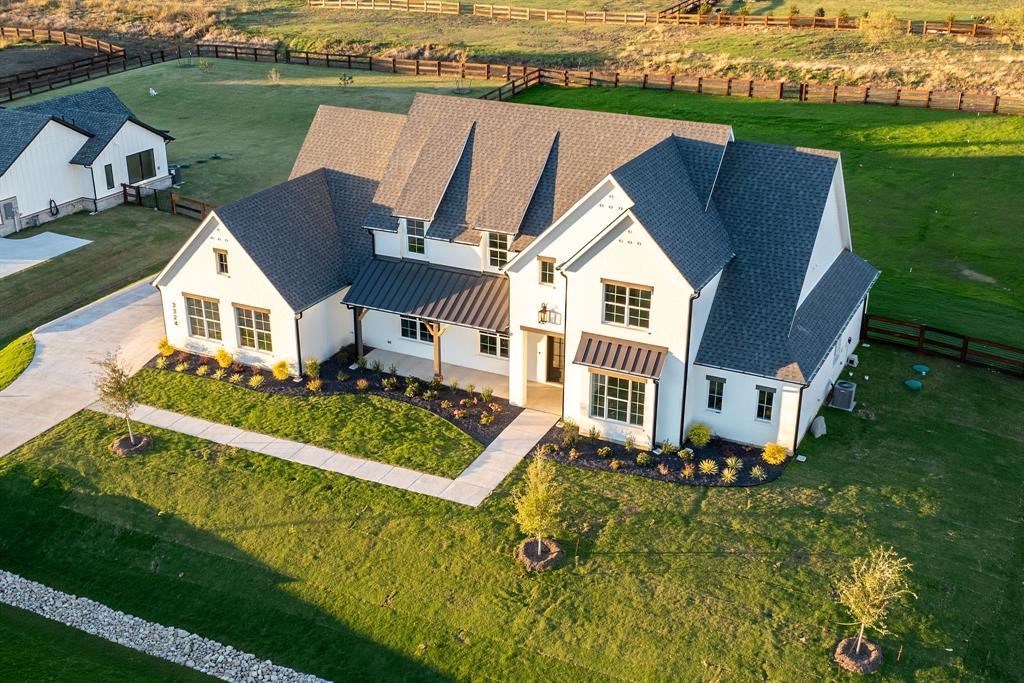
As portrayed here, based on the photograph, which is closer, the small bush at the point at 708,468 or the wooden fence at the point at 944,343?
the small bush at the point at 708,468

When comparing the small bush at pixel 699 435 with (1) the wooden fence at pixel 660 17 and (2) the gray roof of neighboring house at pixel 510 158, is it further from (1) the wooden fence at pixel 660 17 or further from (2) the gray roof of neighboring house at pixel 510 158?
(1) the wooden fence at pixel 660 17

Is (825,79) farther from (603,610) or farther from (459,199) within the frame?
(603,610)

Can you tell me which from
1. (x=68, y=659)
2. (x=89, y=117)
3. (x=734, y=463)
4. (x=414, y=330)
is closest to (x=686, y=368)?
(x=734, y=463)

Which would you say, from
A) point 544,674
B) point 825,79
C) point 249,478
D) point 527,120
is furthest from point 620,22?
point 544,674

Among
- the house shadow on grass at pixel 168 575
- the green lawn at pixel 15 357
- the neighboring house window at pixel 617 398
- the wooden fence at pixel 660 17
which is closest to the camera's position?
the house shadow on grass at pixel 168 575

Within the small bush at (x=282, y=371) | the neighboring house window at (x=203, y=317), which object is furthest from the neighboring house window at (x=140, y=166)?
the small bush at (x=282, y=371)

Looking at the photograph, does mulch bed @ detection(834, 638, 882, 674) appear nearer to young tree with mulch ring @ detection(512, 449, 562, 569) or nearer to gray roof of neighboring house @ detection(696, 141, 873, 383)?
young tree with mulch ring @ detection(512, 449, 562, 569)

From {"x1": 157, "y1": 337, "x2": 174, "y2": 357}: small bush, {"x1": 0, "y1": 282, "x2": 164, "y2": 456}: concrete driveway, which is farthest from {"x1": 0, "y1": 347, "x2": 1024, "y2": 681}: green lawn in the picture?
{"x1": 157, "y1": 337, "x2": 174, "y2": 357}: small bush
